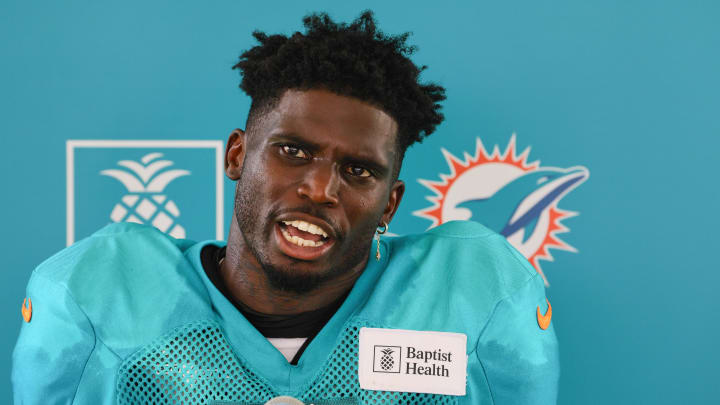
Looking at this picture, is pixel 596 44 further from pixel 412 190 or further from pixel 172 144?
pixel 172 144

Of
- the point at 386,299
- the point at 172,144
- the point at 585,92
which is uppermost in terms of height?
the point at 585,92

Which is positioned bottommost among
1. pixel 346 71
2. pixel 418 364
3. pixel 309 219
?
pixel 418 364

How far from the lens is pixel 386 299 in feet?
3.29

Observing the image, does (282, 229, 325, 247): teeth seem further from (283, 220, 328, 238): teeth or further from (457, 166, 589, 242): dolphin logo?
(457, 166, 589, 242): dolphin logo

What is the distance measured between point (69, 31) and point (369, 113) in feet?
2.44

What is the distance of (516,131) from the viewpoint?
132 centimetres

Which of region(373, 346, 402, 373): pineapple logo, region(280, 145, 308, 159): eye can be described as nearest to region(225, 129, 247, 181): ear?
region(280, 145, 308, 159): eye

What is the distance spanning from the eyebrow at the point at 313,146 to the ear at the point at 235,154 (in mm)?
101

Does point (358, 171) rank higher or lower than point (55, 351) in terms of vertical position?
higher

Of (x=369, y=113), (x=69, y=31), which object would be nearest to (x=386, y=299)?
(x=369, y=113)

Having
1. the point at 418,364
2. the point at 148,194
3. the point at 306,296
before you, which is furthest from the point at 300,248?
the point at 148,194

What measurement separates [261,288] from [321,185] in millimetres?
214

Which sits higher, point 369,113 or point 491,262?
point 369,113

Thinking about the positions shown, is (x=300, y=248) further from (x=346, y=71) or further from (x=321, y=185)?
(x=346, y=71)
